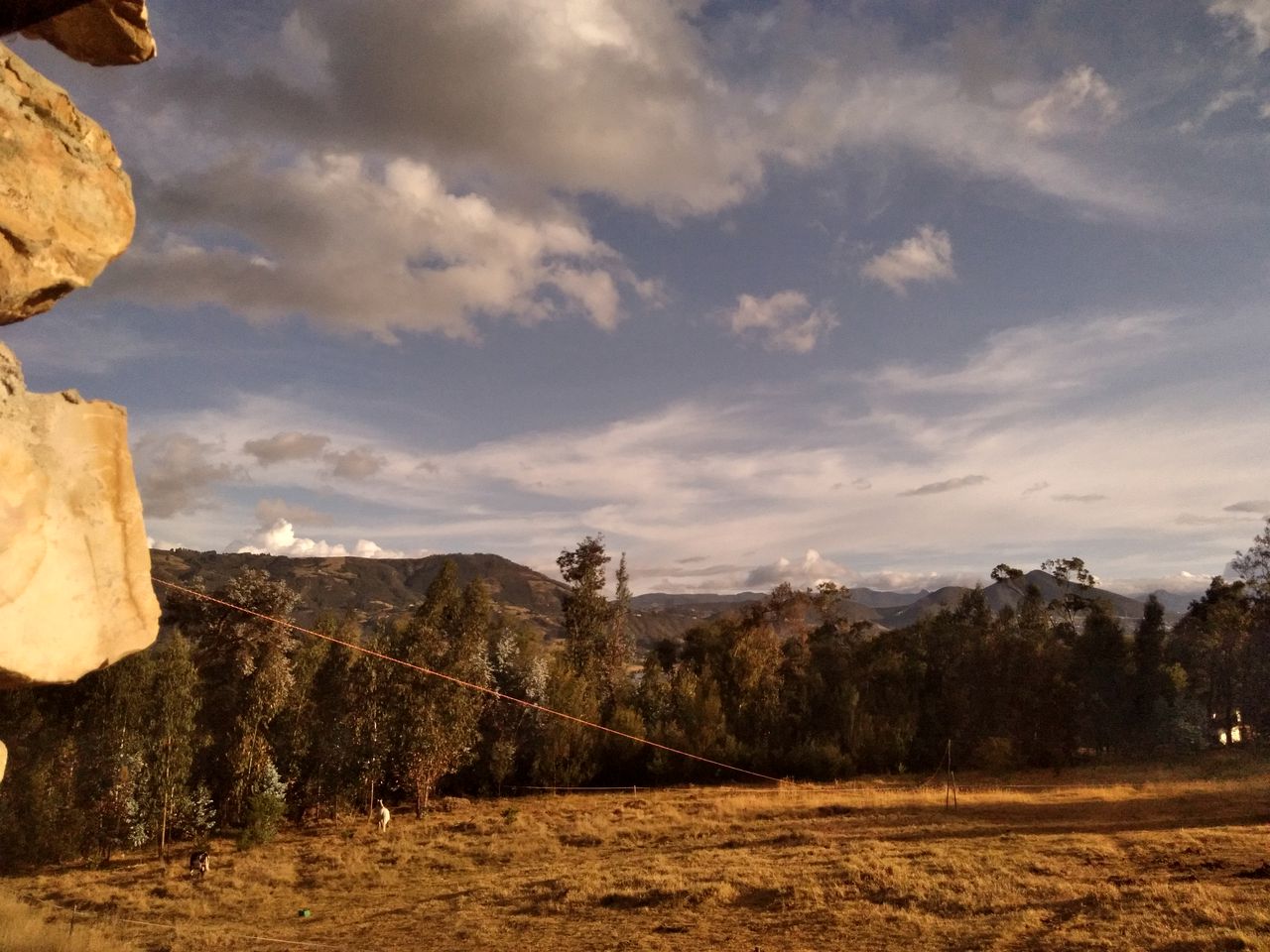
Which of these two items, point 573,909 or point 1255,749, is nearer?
point 573,909

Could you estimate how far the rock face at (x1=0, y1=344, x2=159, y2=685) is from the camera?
313 centimetres

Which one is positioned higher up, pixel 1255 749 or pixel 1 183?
pixel 1 183

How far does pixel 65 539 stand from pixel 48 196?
1555mm

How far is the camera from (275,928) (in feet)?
56.1

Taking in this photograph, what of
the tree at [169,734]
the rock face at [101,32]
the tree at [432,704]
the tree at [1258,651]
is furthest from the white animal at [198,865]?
the tree at [1258,651]

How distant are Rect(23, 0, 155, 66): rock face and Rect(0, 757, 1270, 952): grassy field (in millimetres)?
11081

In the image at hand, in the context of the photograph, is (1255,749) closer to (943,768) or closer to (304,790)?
(943,768)

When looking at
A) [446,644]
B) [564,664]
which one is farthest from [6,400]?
[564,664]

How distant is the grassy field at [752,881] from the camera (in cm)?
1320

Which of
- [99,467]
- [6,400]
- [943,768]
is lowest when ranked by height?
[943,768]

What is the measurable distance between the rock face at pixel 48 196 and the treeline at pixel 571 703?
30116mm

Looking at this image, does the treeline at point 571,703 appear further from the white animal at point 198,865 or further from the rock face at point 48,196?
the rock face at point 48,196

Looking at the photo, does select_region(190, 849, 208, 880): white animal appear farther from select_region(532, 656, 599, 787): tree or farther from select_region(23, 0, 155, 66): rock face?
select_region(23, 0, 155, 66): rock face

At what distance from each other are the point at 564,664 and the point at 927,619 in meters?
32.2
